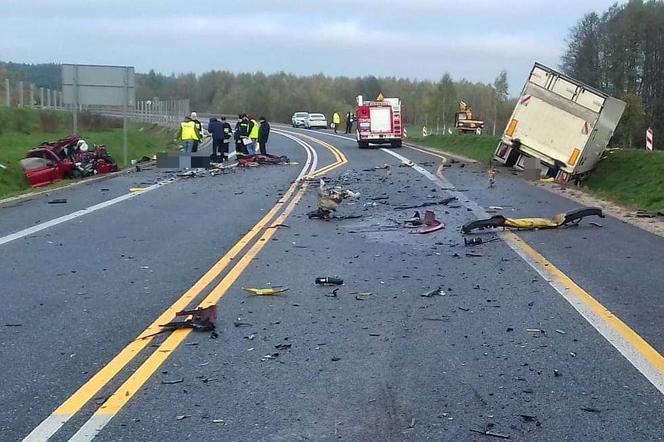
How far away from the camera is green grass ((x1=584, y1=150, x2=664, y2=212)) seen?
1680cm

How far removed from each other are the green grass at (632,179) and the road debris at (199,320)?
36.7ft

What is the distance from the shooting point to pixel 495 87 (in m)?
88.4

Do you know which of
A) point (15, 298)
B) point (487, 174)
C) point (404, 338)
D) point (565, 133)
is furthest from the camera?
point (487, 174)

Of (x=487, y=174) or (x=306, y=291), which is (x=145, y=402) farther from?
(x=487, y=174)

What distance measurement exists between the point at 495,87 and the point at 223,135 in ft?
214

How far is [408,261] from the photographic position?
9.33 m

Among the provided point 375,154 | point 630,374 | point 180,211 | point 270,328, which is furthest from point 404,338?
point 375,154

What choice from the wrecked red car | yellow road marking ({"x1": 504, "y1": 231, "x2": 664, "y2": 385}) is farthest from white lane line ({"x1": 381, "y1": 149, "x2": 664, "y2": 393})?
the wrecked red car

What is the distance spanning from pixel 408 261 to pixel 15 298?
4475 mm

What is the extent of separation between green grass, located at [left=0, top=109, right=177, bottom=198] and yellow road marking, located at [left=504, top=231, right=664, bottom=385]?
52.4ft

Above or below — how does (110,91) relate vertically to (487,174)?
above

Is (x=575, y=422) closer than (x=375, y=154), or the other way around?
(x=575, y=422)

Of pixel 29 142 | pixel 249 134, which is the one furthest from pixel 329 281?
pixel 29 142

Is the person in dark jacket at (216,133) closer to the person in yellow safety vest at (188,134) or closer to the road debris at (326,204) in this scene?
the person in yellow safety vest at (188,134)
